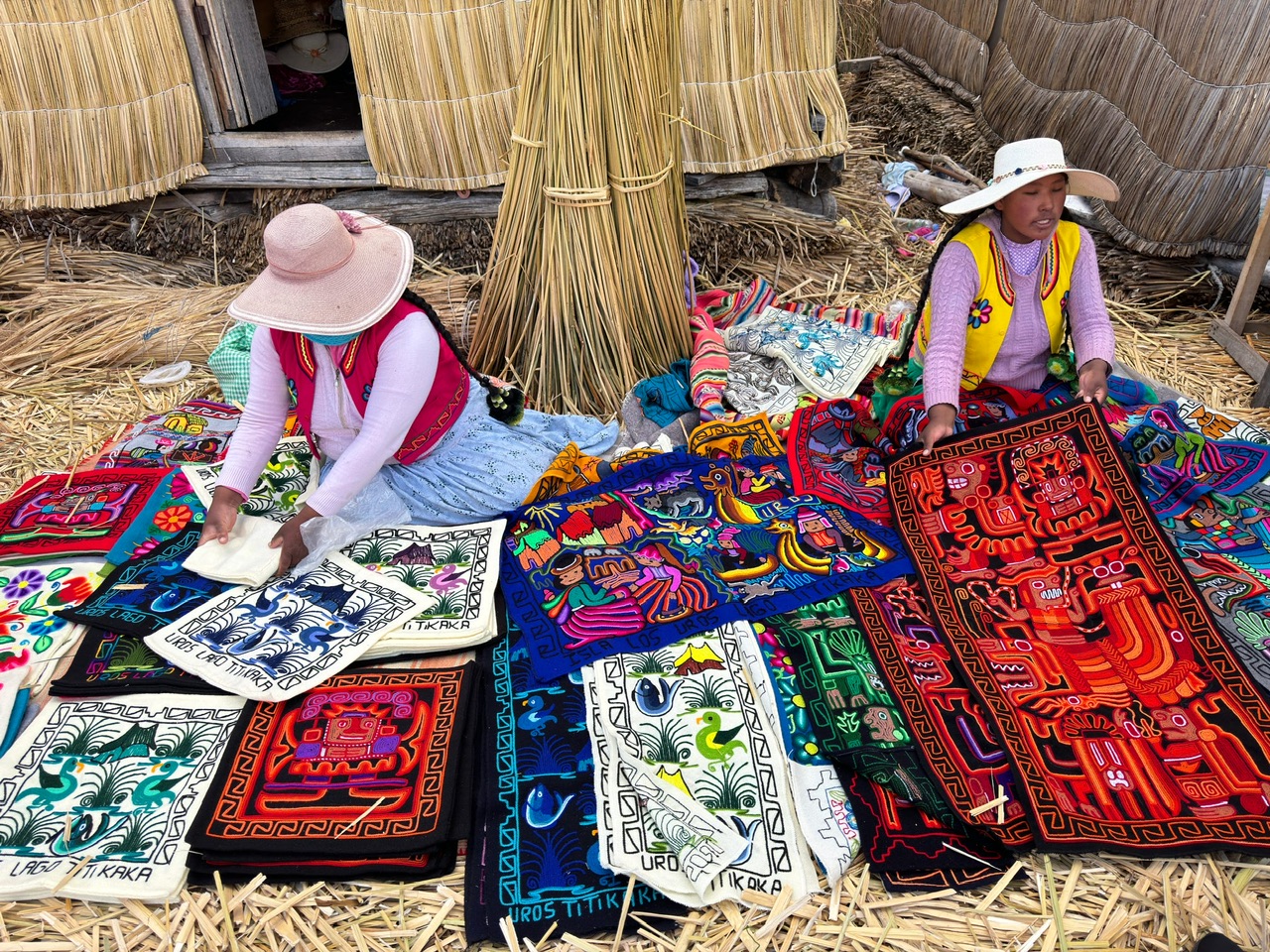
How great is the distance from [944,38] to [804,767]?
5853 millimetres

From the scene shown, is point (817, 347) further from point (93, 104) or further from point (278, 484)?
Result: point (93, 104)

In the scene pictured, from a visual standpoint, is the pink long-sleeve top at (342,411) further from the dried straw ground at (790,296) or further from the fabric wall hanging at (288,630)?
the dried straw ground at (790,296)

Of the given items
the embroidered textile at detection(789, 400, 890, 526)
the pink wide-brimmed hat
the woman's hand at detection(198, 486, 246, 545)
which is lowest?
the embroidered textile at detection(789, 400, 890, 526)

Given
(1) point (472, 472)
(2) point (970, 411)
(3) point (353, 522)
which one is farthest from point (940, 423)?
(3) point (353, 522)

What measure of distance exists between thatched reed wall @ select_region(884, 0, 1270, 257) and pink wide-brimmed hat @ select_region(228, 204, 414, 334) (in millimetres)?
3418

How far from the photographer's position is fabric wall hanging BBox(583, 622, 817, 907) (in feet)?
5.64

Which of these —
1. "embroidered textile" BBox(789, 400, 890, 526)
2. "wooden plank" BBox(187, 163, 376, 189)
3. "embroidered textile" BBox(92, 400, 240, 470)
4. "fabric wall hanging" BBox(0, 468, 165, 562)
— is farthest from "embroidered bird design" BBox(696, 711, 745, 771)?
"wooden plank" BBox(187, 163, 376, 189)

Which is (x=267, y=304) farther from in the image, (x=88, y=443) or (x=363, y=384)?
(x=88, y=443)

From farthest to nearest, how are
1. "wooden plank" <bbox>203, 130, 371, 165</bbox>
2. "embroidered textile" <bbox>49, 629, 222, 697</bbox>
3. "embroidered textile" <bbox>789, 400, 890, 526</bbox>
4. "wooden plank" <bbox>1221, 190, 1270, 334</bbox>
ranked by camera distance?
"wooden plank" <bbox>203, 130, 371, 165</bbox> < "wooden plank" <bbox>1221, 190, 1270, 334</bbox> < "embroidered textile" <bbox>789, 400, 890, 526</bbox> < "embroidered textile" <bbox>49, 629, 222, 697</bbox>

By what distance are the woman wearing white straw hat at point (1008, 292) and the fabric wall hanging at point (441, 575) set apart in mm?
1290

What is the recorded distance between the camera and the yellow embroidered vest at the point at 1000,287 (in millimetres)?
2562

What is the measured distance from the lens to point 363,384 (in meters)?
2.32

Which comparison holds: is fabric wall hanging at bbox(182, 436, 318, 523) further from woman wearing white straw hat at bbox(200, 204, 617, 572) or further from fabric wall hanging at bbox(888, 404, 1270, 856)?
fabric wall hanging at bbox(888, 404, 1270, 856)

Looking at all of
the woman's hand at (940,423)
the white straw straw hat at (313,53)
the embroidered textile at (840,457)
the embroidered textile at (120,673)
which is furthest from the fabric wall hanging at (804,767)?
the white straw straw hat at (313,53)
